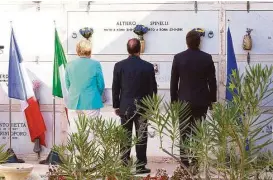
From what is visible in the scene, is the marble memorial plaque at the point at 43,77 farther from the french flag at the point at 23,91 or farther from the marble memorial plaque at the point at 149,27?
the marble memorial plaque at the point at 149,27

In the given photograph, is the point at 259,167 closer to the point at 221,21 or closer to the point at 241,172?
the point at 241,172

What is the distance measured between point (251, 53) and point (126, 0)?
1.60 metres

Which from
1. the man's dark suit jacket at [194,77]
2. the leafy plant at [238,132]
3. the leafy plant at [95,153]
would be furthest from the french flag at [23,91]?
the leafy plant at [238,132]

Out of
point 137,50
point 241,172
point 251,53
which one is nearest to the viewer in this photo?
point 241,172

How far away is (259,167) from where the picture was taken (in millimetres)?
3312

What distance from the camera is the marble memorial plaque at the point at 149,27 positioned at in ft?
27.7

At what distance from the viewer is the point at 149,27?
335 inches

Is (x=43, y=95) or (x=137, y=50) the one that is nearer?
(x=137, y=50)

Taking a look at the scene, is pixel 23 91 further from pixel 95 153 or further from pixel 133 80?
pixel 95 153

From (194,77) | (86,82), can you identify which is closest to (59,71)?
(86,82)

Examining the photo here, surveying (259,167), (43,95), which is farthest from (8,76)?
(259,167)

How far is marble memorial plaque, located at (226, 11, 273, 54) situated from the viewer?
838 centimetres

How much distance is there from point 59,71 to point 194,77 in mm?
1953

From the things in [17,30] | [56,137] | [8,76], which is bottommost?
[56,137]
